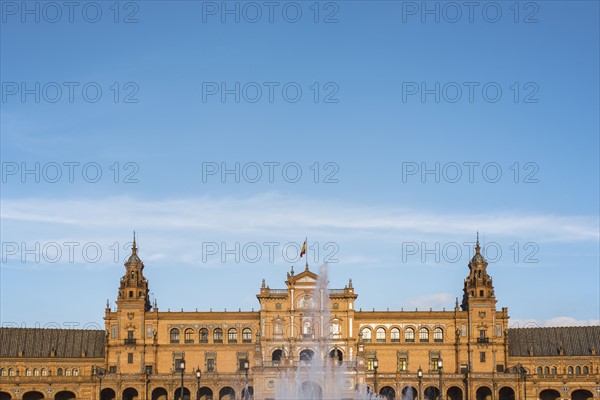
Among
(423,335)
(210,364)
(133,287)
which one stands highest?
(133,287)

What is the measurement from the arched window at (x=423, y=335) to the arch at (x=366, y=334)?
681cm

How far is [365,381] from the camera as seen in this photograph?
125375mm

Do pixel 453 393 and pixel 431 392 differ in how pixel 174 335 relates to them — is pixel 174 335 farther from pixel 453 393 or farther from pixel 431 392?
pixel 453 393

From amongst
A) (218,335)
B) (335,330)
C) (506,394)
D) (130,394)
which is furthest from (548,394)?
(130,394)

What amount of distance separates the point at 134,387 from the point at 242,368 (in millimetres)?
14949

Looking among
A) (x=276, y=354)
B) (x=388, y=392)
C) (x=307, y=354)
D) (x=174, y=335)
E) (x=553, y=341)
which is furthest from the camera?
(x=553, y=341)

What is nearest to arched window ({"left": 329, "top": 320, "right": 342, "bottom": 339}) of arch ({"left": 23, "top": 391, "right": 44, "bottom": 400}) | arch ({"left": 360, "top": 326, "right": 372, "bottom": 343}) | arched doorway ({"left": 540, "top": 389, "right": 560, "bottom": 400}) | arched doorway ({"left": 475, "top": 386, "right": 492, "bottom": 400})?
arch ({"left": 360, "top": 326, "right": 372, "bottom": 343})

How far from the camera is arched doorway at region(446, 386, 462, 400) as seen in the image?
430 feet

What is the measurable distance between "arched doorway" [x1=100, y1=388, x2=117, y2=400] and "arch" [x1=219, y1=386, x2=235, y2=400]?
45.9 feet

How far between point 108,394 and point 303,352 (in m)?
26.2

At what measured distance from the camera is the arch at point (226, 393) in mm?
131500

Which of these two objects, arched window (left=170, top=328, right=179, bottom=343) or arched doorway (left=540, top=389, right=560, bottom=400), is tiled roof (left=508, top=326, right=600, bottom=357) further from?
arched window (left=170, top=328, right=179, bottom=343)

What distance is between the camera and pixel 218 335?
135 m

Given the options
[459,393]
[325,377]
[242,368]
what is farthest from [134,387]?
[459,393]
